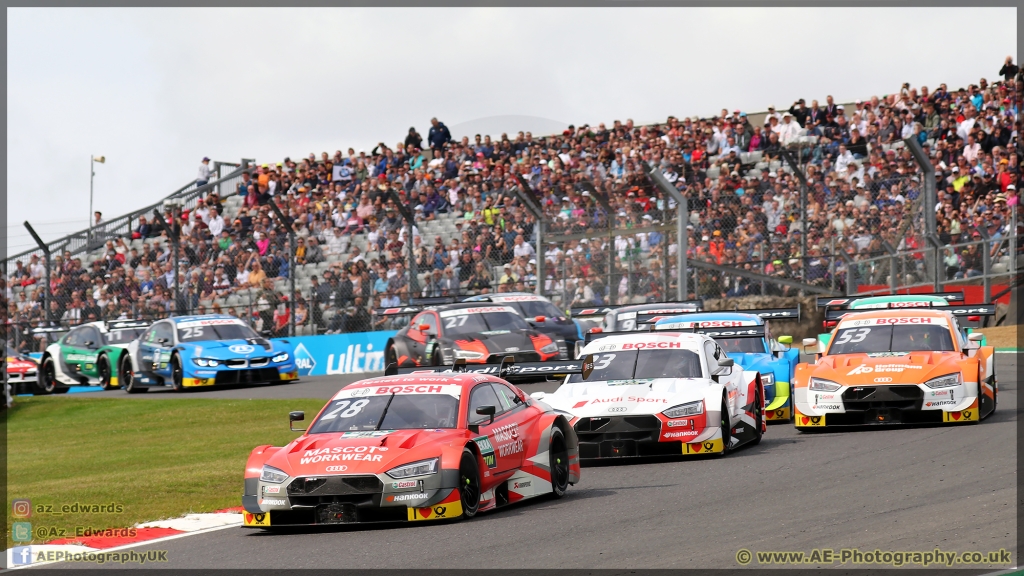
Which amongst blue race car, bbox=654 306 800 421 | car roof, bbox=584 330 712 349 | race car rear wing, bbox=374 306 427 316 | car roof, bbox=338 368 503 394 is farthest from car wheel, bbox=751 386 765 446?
race car rear wing, bbox=374 306 427 316

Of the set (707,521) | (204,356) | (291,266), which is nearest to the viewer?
(707,521)

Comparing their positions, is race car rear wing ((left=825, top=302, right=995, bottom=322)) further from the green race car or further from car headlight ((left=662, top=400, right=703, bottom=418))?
the green race car

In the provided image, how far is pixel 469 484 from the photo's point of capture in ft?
33.7

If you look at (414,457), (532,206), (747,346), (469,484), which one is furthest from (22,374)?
(414,457)

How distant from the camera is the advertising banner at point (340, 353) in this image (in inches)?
1123

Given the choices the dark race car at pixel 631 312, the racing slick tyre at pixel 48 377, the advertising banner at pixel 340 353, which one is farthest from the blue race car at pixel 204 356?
the dark race car at pixel 631 312

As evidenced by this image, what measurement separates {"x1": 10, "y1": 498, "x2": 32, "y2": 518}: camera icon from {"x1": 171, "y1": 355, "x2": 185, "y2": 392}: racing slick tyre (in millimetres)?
14857

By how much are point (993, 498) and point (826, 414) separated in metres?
5.42

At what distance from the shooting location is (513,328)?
23.6 m

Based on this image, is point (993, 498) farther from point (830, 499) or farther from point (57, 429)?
point (57, 429)

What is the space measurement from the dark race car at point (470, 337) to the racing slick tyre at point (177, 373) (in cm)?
457

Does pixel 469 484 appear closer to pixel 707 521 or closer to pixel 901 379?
pixel 707 521

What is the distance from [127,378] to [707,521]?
21139mm

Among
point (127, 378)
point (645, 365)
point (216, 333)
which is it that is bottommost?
point (127, 378)
